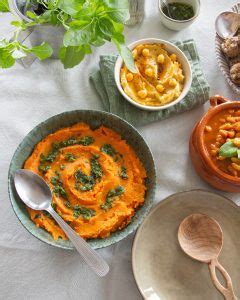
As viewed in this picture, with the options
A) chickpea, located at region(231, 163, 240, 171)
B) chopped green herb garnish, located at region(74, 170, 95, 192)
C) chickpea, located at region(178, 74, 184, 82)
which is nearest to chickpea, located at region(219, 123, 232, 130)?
chickpea, located at region(231, 163, 240, 171)

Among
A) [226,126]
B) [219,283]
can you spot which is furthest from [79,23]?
[219,283]

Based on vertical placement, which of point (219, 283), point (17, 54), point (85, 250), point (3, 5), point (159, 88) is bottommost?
point (219, 283)

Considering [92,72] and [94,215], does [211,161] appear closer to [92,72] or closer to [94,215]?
[94,215]

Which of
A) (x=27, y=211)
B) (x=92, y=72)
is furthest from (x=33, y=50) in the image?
(x=27, y=211)

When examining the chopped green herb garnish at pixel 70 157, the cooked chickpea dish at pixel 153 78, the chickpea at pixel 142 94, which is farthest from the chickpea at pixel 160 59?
the chopped green herb garnish at pixel 70 157

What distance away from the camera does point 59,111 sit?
1.47 m

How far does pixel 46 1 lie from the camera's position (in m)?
1.31

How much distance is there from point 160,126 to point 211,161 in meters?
0.25

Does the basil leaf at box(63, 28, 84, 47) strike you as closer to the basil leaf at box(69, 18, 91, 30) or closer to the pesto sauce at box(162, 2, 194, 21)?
the basil leaf at box(69, 18, 91, 30)

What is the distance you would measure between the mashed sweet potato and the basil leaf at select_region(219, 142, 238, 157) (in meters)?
0.26

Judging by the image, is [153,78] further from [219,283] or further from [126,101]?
[219,283]

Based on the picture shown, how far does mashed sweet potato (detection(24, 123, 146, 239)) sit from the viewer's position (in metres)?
1.27

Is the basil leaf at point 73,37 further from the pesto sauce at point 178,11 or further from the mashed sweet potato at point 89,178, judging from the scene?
the pesto sauce at point 178,11

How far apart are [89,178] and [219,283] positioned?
51 centimetres
